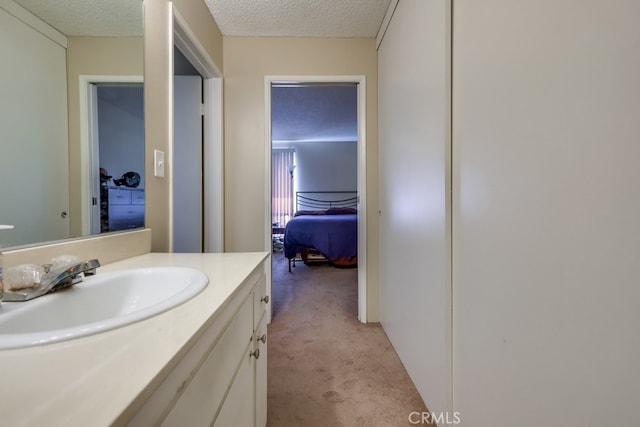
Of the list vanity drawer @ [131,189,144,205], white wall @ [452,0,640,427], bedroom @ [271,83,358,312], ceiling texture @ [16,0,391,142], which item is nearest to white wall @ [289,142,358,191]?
bedroom @ [271,83,358,312]

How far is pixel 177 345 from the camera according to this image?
372 mm

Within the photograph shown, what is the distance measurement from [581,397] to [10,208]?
1339 millimetres

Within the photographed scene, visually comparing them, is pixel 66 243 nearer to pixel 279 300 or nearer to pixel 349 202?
pixel 279 300

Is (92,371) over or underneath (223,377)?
over

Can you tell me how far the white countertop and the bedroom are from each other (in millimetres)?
3322

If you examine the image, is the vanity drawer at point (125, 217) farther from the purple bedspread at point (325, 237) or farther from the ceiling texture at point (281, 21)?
the purple bedspread at point (325, 237)

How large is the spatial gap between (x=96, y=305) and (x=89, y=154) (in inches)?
19.4

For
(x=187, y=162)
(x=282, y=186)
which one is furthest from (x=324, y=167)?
(x=187, y=162)

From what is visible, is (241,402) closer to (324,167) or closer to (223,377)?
(223,377)

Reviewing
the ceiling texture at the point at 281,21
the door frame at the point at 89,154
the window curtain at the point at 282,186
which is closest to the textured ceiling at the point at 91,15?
the ceiling texture at the point at 281,21

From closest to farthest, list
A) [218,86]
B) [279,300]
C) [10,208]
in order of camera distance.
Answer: [10,208], [218,86], [279,300]

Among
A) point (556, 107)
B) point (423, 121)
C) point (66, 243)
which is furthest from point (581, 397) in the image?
point (66, 243)

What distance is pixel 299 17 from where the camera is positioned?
1.87 metres

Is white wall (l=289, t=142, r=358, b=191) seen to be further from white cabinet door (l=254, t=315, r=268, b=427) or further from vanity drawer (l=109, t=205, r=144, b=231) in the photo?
white cabinet door (l=254, t=315, r=268, b=427)
